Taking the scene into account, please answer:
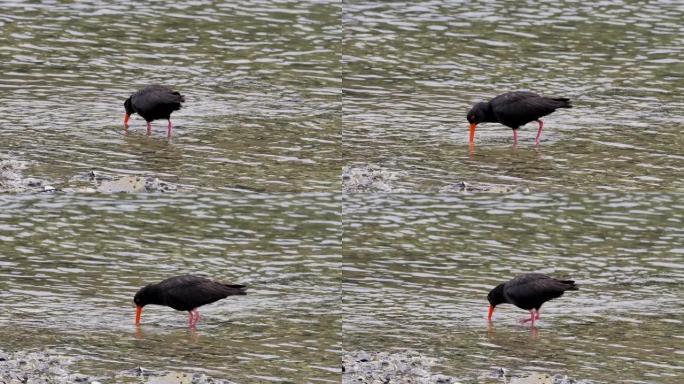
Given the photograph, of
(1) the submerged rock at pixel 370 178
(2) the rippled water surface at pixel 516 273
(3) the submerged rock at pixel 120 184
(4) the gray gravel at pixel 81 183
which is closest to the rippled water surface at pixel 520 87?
(1) the submerged rock at pixel 370 178

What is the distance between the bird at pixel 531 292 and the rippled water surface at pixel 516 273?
318mm

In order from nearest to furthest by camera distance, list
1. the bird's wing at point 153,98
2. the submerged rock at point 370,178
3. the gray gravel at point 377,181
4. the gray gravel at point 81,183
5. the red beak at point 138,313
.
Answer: the red beak at point 138,313 < the gray gravel at point 81,183 < the gray gravel at point 377,181 < the submerged rock at point 370,178 < the bird's wing at point 153,98

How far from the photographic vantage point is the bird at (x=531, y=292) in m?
21.5

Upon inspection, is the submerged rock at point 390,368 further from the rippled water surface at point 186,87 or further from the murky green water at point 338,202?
the rippled water surface at point 186,87

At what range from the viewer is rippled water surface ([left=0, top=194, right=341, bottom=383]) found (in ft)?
66.3

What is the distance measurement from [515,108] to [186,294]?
555cm

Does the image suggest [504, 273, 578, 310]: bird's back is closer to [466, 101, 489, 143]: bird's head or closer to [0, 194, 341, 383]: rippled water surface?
[0, 194, 341, 383]: rippled water surface

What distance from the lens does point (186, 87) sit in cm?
2650

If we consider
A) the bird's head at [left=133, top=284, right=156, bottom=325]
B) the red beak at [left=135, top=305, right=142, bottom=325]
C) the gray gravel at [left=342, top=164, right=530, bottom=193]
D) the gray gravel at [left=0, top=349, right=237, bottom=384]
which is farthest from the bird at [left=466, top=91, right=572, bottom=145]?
the gray gravel at [left=0, top=349, right=237, bottom=384]

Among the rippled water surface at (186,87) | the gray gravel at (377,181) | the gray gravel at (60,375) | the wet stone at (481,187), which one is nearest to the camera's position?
the gray gravel at (60,375)

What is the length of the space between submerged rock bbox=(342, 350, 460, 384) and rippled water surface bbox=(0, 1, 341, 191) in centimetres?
359

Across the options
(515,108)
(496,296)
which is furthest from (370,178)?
(496,296)

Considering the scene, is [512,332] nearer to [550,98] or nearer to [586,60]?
[550,98]

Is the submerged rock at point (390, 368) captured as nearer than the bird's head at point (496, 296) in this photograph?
Yes
